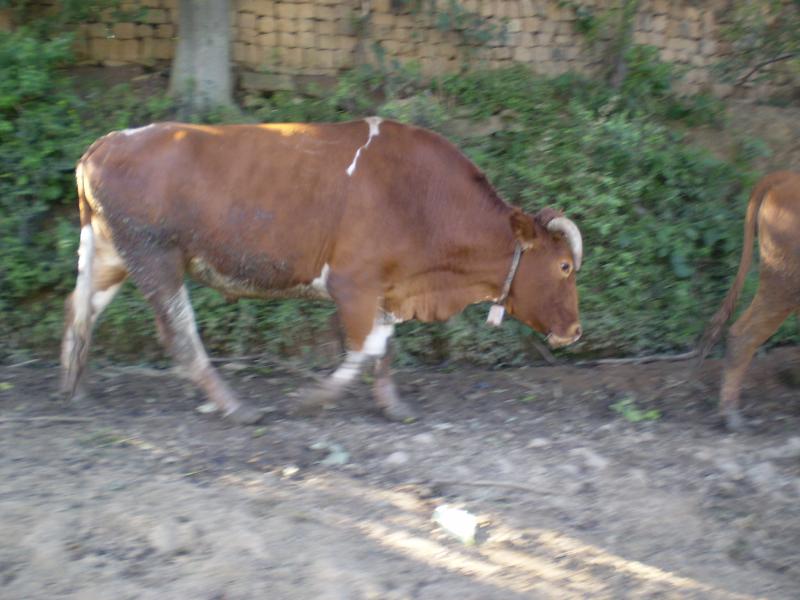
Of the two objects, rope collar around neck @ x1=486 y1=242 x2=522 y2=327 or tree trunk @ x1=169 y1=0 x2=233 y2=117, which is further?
tree trunk @ x1=169 y1=0 x2=233 y2=117

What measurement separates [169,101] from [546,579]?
5.33 meters

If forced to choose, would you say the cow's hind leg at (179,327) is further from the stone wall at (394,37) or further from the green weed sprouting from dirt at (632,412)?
the stone wall at (394,37)

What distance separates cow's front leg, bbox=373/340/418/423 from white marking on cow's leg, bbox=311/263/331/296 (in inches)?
21.0

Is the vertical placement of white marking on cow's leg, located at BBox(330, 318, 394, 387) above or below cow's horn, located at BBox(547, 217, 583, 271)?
below

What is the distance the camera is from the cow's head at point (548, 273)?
5793 mm

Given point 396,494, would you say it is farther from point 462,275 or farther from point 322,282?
point 462,275

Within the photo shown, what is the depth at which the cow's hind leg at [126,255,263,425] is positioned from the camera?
18.1ft

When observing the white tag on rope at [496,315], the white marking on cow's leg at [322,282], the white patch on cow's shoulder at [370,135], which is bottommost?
the white tag on rope at [496,315]

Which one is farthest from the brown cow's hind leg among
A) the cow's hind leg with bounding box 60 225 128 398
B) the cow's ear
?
the cow's ear

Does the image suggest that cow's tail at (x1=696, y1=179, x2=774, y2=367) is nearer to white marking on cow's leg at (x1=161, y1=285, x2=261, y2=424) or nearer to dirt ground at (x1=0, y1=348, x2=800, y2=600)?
dirt ground at (x1=0, y1=348, x2=800, y2=600)

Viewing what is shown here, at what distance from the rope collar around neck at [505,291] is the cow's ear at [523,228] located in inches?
1.8

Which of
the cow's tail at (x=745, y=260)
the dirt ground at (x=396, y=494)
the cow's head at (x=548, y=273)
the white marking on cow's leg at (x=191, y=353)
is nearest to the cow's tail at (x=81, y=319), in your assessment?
the dirt ground at (x=396, y=494)

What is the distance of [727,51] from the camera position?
9375 millimetres

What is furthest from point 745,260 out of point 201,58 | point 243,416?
point 201,58
